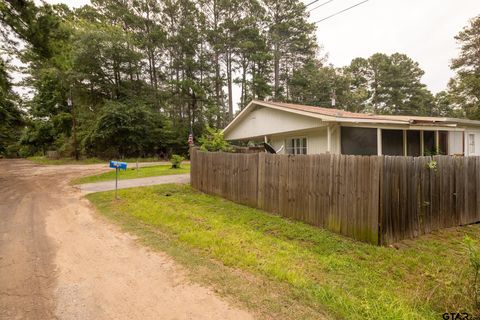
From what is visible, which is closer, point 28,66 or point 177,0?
point 28,66

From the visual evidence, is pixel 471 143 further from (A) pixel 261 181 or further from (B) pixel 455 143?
(A) pixel 261 181

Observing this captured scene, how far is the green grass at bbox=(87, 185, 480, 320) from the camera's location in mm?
2838

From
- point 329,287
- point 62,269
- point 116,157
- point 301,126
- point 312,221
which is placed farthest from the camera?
point 116,157

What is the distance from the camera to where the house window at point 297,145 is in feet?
42.2

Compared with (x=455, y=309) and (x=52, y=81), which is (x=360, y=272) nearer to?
(x=455, y=309)

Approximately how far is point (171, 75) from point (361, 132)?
30.4 meters

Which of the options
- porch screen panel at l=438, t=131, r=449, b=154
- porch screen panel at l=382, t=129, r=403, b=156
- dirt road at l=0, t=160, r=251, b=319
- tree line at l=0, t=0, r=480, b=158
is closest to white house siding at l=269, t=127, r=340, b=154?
porch screen panel at l=382, t=129, r=403, b=156

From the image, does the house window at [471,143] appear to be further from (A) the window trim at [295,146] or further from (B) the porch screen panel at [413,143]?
(A) the window trim at [295,146]

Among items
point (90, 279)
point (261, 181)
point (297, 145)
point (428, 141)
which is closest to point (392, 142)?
point (428, 141)

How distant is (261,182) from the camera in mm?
7398

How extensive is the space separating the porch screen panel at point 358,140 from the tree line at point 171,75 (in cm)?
1704

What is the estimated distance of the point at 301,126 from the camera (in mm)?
11750

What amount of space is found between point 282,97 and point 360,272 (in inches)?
1312

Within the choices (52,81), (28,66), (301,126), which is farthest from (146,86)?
(301,126)
